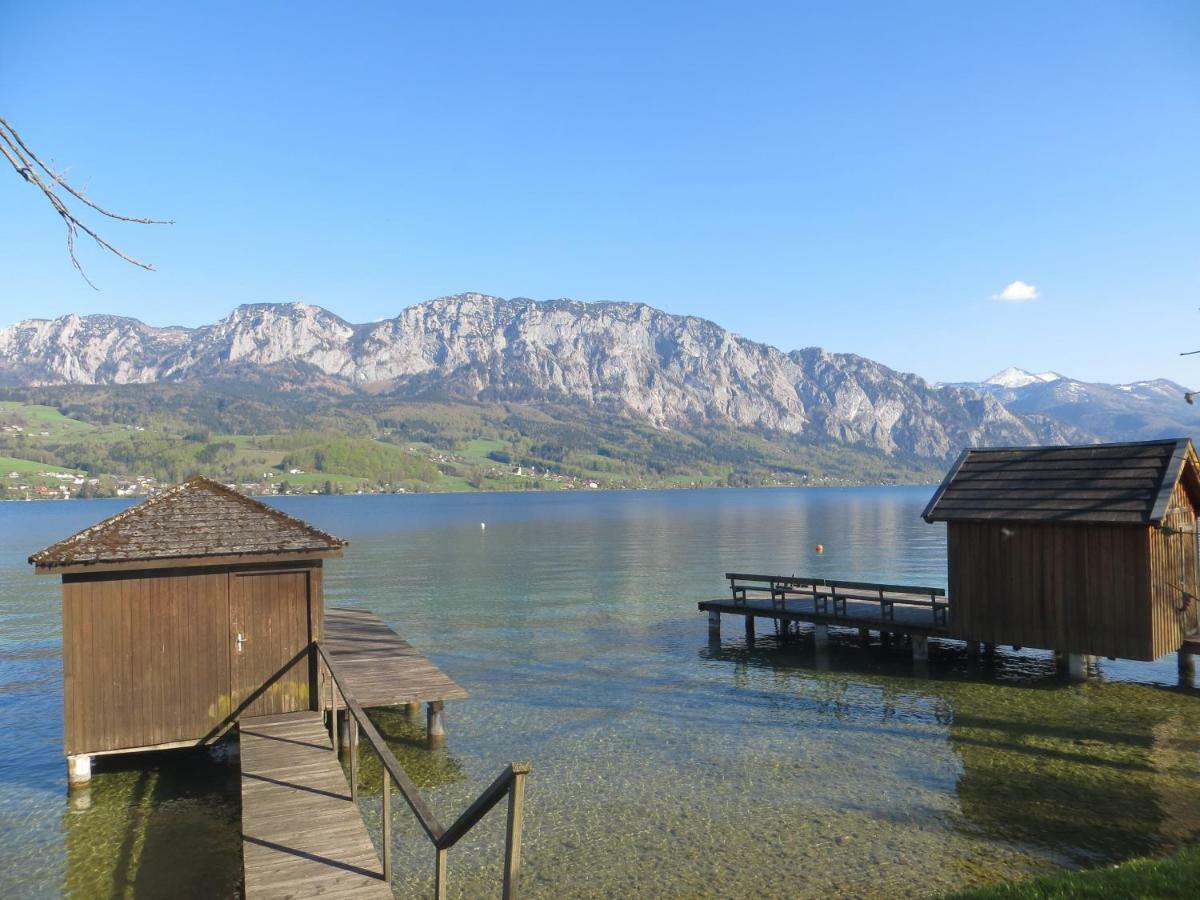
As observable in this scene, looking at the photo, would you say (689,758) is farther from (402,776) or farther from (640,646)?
(640,646)

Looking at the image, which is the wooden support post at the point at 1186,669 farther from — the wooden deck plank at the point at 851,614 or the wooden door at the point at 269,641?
the wooden door at the point at 269,641

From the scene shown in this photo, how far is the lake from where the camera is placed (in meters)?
13.7

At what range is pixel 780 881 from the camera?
13219mm

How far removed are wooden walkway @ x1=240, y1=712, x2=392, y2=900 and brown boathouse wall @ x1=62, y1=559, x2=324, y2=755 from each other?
110cm

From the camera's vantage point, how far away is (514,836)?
24.5 ft

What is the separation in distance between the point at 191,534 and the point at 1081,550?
24.1 m

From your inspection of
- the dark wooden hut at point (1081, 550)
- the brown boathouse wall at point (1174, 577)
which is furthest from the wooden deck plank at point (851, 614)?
the brown boathouse wall at point (1174, 577)

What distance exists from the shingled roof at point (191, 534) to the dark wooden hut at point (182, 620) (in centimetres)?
3

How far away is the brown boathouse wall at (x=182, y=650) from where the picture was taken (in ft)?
55.0

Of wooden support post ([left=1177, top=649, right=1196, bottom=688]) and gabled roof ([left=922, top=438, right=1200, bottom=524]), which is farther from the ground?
gabled roof ([left=922, top=438, right=1200, bottom=524])

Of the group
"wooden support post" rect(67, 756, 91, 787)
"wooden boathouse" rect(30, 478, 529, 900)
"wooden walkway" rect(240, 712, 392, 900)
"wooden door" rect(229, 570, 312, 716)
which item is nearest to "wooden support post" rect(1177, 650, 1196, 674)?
"wooden boathouse" rect(30, 478, 529, 900)

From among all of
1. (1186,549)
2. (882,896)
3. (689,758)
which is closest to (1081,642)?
(1186,549)

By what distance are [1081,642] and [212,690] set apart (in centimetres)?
2350

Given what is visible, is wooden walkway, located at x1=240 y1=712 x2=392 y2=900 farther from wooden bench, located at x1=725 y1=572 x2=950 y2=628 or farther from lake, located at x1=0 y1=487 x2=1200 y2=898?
wooden bench, located at x1=725 y1=572 x2=950 y2=628
